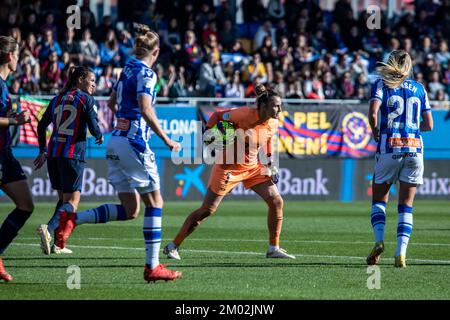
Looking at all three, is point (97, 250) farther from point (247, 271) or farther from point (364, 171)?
point (364, 171)

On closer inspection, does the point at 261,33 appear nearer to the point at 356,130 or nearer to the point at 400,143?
the point at 356,130

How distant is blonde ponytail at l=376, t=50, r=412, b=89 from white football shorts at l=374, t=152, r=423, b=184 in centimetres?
77

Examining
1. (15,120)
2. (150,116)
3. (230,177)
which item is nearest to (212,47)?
(230,177)

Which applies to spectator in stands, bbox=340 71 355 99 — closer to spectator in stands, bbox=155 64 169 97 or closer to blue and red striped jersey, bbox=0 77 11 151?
spectator in stands, bbox=155 64 169 97

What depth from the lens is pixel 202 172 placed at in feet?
82.3

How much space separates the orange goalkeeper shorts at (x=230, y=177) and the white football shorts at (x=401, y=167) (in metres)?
1.67

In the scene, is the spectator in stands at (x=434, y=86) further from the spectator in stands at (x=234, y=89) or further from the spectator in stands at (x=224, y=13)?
the spectator in stands at (x=224, y=13)

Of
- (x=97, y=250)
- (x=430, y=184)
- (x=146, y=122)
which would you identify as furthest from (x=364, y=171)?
(x=146, y=122)

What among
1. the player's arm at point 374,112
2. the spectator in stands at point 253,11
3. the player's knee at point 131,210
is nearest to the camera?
the player's knee at point 131,210

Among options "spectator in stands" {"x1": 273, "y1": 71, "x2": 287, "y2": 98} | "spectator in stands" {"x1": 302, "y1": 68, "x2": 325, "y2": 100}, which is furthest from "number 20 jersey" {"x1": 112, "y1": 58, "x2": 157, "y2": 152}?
"spectator in stands" {"x1": 302, "y1": 68, "x2": 325, "y2": 100}

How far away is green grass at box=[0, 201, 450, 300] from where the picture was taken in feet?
30.9

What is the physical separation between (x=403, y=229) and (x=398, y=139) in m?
0.99

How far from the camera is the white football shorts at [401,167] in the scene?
11.7 metres

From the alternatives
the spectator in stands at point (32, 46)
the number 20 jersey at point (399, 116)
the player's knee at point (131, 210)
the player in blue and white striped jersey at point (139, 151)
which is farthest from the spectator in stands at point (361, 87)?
the player in blue and white striped jersey at point (139, 151)
